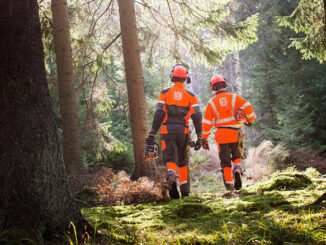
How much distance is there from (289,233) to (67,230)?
1773 millimetres

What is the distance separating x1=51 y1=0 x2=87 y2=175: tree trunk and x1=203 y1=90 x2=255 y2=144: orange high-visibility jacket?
341 centimetres

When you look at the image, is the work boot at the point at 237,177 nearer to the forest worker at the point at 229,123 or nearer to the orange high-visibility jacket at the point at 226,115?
the forest worker at the point at 229,123

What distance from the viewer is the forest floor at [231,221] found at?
7.43 ft

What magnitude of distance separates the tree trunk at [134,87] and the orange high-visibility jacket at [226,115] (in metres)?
1.53

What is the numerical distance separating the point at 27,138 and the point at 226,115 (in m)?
4.90

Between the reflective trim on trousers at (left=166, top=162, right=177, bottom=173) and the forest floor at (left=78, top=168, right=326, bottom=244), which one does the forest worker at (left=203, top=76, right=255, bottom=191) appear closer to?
the reflective trim on trousers at (left=166, top=162, right=177, bottom=173)

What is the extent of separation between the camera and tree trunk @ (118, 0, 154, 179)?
22.9ft

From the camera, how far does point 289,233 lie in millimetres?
2215

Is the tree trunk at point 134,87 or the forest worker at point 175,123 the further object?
the tree trunk at point 134,87

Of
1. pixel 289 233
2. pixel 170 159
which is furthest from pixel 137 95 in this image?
pixel 289 233

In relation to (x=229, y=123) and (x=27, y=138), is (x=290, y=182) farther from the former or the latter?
(x=27, y=138)

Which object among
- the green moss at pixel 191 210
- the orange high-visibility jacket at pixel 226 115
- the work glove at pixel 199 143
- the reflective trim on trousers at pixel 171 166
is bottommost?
the green moss at pixel 191 210

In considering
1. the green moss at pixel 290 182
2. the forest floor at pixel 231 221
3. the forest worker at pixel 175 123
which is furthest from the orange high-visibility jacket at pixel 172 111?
the green moss at pixel 290 182

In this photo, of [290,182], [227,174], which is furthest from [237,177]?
[290,182]
